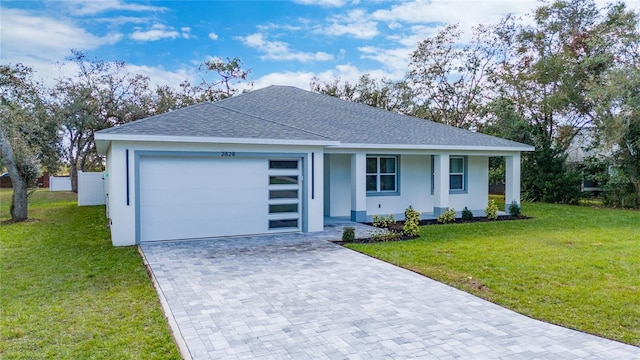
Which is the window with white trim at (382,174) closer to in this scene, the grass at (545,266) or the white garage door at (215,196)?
the grass at (545,266)

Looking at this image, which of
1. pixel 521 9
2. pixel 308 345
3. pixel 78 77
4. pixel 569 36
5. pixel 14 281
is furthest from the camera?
pixel 78 77

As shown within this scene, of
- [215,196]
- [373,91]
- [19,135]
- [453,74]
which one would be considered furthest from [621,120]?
[19,135]

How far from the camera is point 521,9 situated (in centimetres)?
2347

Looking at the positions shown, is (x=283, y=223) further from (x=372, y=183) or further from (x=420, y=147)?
(x=420, y=147)

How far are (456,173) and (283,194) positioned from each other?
24.9ft

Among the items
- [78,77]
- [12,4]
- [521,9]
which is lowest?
[12,4]

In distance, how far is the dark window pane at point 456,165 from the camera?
50.6 ft

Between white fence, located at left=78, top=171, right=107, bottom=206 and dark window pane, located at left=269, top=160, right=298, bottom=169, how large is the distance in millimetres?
12898

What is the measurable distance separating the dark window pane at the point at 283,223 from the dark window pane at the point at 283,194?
645 mm

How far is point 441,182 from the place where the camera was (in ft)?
46.2

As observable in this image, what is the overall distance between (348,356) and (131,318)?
2.69m

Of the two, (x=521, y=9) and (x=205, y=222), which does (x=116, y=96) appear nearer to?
(x=205, y=222)

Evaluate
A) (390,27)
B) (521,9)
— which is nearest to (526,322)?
(390,27)

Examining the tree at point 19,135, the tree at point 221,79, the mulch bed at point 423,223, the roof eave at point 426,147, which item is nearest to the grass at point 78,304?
the mulch bed at point 423,223
